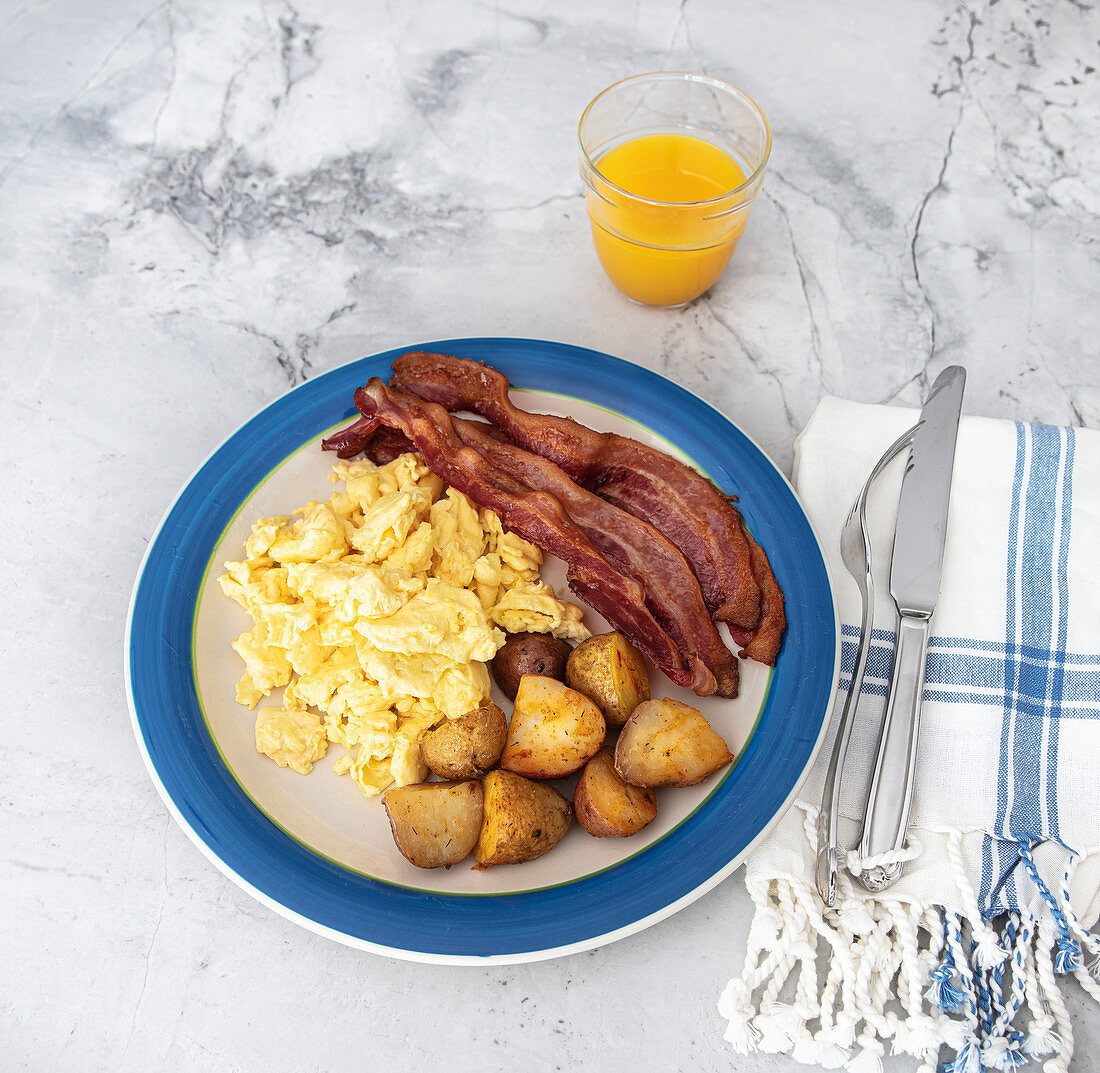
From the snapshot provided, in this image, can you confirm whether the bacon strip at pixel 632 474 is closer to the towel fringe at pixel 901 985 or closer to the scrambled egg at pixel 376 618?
the scrambled egg at pixel 376 618

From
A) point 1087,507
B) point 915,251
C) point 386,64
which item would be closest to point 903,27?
point 915,251

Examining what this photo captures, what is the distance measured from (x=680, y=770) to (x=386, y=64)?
8.66 ft

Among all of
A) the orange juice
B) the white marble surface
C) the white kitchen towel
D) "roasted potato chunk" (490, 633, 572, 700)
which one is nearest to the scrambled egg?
"roasted potato chunk" (490, 633, 572, 700)

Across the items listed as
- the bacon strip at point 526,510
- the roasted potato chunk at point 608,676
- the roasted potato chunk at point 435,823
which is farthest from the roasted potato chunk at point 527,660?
the roasted potato chunk at point 435,823

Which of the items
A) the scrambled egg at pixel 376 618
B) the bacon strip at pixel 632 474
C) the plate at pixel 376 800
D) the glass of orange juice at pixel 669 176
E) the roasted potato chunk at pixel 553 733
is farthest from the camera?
the glass of orange juice at pixel 669 176

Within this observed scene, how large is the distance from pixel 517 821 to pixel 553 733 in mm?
179

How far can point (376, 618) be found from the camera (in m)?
1.89

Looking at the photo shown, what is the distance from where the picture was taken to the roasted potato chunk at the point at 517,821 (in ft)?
5.48

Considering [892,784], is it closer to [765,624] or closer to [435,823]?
[765,624]

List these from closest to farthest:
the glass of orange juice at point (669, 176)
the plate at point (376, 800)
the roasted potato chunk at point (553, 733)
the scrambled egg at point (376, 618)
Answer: the plate at point (376, 800)
the roasted potato chunk at point (553, 733)
the scrambled egg at point (376, 618)
the glass of orange juice at point (669, 176)

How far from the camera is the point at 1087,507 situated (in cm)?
212

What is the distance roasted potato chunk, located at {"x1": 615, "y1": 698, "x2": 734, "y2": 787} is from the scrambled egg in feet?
1.07

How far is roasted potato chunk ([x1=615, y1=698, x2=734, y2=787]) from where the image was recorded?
1710 millimetres

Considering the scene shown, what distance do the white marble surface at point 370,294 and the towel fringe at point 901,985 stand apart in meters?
0.10
